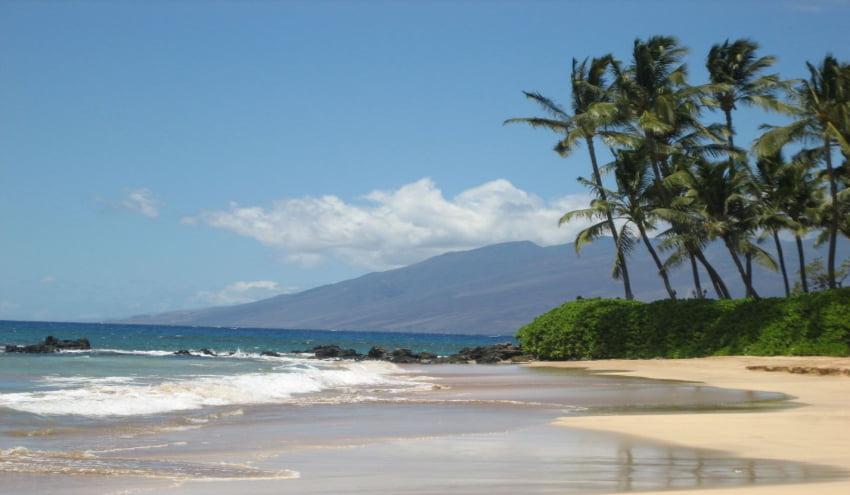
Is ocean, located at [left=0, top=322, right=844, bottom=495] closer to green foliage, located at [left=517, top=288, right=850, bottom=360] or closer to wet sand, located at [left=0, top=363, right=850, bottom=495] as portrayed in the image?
wet sand, located at [left=0, top=363, right=850, bottom=495]

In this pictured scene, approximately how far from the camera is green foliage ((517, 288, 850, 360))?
33.3m

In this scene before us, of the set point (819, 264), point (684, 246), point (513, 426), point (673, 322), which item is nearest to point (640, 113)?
point (684, 246)

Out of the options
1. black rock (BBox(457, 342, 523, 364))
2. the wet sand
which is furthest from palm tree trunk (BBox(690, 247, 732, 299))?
the wet sand

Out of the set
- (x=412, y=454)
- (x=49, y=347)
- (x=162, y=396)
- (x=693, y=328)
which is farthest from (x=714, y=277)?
(x=49, y=347)

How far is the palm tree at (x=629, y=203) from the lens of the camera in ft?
142

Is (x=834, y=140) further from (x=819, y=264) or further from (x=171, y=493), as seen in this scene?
(x=171, y=493)

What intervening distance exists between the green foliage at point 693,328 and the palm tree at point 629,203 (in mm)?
3182

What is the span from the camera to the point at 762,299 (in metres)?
36.6

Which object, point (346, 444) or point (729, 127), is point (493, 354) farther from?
point (346, 444)

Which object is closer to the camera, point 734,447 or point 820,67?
A: point 734,447

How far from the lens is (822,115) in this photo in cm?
3688

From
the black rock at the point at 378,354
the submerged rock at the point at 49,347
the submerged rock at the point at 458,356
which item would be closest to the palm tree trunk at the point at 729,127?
the submerged rock at the point at 458,356

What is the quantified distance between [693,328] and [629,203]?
24.2 feet

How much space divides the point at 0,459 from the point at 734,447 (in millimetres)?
8299
